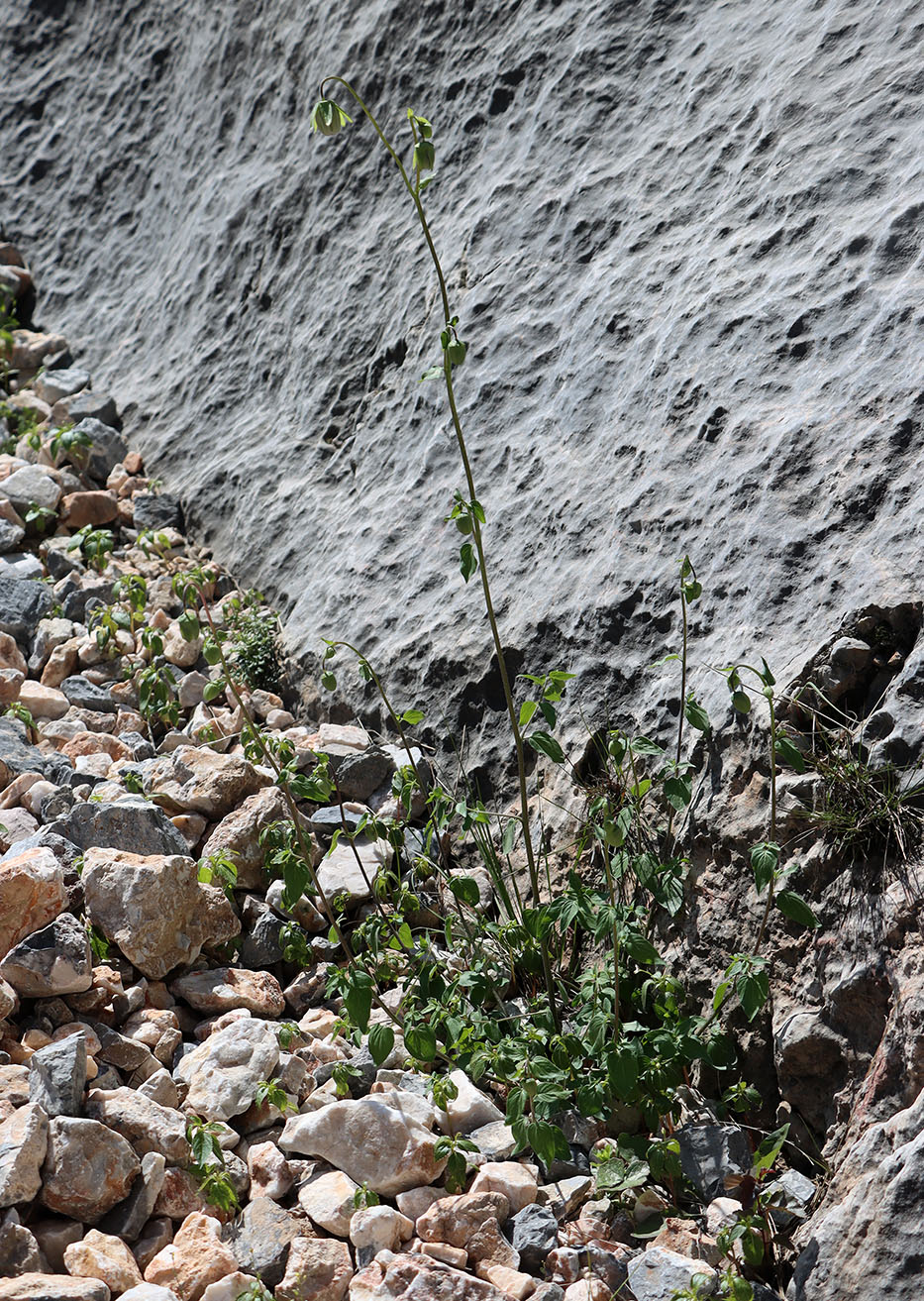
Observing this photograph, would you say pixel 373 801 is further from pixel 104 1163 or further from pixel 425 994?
pixel 104 1163

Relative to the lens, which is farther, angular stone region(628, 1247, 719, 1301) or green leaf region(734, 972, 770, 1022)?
green leaf region(734, 972, 770, 1022)

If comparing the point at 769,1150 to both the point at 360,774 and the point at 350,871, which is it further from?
the point at 360,774

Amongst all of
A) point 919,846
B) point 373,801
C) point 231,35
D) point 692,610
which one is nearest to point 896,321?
point 692,610

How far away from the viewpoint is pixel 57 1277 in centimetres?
195

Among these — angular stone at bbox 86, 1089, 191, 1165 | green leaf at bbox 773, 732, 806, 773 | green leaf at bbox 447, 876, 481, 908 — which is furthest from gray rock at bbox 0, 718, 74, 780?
green leaf at bbox 773, 732, 806, 773

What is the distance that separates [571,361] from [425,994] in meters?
2.03

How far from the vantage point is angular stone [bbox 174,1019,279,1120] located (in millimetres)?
2416

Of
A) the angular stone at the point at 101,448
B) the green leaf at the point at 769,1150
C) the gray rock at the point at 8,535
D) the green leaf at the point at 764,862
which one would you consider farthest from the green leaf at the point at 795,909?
the angular stone at the point at 101,448

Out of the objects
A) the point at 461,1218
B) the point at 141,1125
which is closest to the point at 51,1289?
the point at 141,1125

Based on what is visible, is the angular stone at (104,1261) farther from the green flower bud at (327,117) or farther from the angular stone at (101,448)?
the angular stone at (101,448)

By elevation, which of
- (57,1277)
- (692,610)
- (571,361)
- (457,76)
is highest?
(457,76)

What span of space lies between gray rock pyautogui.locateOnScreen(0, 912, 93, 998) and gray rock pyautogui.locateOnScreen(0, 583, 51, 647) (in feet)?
6.52

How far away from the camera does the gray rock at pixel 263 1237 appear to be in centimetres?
212

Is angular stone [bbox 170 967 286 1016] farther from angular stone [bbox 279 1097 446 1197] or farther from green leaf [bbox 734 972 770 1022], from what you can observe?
green leaf [bbox 734 972 770 1022]
